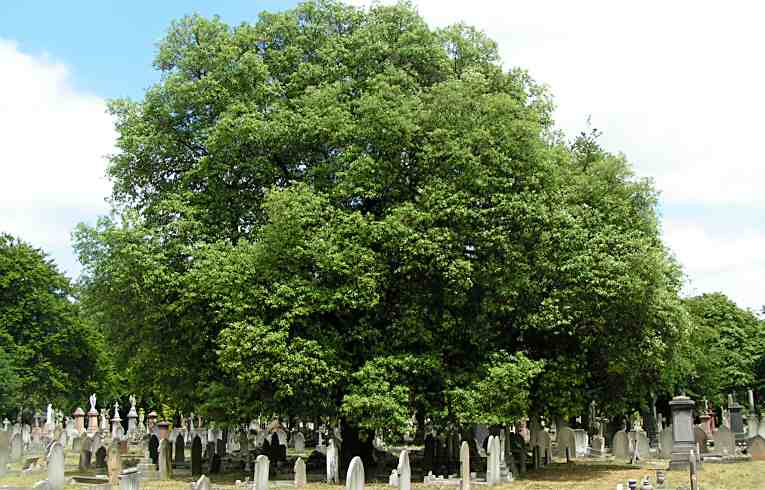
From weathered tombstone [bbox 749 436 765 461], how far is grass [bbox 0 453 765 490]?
3.83 ft

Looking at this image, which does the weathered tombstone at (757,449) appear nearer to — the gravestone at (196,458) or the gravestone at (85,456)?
the gravestone at (196,458)

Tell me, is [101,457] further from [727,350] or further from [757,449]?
[727,350]

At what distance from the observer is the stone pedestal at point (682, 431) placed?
2564 cm

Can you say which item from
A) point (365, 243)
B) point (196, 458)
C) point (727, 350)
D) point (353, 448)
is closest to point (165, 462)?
point (196, 458)

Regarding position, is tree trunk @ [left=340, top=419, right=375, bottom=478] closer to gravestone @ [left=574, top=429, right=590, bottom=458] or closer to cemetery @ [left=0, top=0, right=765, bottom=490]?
cemetery @ [left=0, top=0, right=765, bottom=490]

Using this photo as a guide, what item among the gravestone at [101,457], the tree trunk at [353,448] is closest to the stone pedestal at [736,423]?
the tree trunk at [353,448]

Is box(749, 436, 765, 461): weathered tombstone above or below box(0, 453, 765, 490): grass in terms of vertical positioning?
above

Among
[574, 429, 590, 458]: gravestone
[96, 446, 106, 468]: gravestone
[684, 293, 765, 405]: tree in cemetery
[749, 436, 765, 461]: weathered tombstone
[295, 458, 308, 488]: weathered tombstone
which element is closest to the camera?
[295, 458, 308, 488]: weathered tombstone

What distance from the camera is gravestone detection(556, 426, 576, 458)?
31.5m

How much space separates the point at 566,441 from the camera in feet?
103

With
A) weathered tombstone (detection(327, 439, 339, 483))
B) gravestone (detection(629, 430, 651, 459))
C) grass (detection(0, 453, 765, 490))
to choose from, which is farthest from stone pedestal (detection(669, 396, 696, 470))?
weathered tombstone (detection(327, 439, 339, 483))

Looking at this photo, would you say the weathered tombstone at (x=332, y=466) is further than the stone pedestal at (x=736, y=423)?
No

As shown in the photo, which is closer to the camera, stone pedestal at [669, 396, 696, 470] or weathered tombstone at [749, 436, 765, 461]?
stone pedestal at [669, 396, 696, 470]

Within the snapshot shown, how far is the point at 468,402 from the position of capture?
22.1m
